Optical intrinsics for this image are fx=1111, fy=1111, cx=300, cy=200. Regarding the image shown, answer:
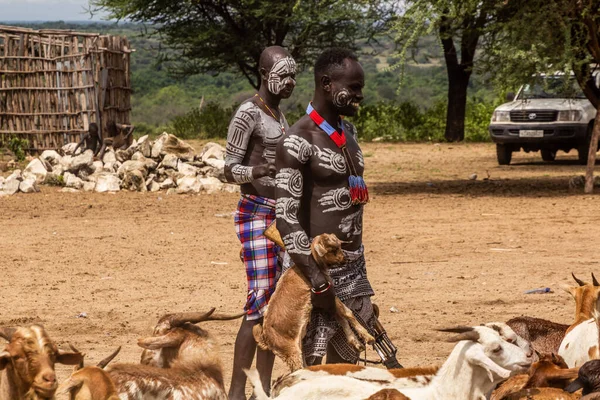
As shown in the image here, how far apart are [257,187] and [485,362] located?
2038 mm

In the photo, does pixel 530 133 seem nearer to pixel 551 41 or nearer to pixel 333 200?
pixel 551 41

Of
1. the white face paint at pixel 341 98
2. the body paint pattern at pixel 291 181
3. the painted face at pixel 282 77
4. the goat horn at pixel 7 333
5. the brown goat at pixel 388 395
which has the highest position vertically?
the painted face at pixel 282 77

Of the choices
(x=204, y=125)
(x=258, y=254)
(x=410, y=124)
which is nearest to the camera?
(x=258, y=254)

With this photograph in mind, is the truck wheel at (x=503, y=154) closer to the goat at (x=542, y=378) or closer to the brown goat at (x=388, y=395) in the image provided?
the goat at (x=542, y=378)

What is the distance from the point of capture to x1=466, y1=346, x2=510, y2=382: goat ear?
159 inches

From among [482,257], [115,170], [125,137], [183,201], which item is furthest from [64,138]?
[482,257]

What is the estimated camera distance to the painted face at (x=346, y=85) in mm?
4941

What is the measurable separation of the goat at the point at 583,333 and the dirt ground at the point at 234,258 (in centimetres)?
168

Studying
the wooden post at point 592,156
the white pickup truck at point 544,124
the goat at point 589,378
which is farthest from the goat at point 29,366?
the white pickup truck at point 544,124

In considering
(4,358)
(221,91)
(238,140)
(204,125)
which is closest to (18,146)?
(204,125)

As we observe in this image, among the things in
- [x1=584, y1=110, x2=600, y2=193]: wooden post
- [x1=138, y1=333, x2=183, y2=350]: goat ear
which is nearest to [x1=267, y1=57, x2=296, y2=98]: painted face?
[x1=138, y1=333, x2=183, y2=350]: goat ear

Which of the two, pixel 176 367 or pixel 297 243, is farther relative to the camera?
pixel 297 243

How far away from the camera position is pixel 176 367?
4.57 meters

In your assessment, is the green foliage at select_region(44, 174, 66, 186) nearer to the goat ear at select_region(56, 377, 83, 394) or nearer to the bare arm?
the bare arm
